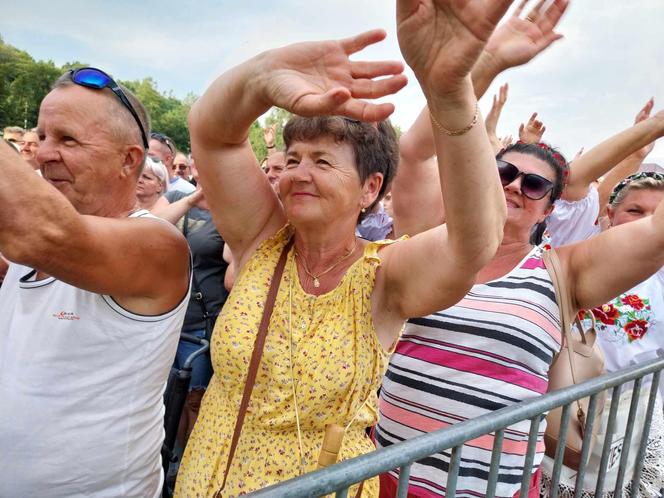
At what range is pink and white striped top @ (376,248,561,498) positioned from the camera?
183cm

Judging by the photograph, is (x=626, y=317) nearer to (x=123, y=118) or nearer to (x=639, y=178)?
(x=639, y=178)

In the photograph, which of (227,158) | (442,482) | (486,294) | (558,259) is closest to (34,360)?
(227,158)

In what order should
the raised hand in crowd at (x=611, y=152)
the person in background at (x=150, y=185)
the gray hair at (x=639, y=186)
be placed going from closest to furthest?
the raised hand in crowd at (x=611, y=152), the gray hair at (x=639, y=186), the person in background at (x=150, y=185)

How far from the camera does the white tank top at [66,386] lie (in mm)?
1454

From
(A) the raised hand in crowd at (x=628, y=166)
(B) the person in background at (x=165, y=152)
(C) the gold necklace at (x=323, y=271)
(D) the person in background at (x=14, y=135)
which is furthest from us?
(D) the person in background at (x=14, y=135)

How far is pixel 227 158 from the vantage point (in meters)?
1.65

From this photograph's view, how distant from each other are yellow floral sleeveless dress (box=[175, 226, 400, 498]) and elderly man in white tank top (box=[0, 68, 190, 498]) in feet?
0.71

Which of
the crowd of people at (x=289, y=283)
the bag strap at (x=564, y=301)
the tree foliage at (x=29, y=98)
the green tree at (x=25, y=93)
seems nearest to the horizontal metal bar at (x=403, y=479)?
the crowd of people at (x=289, y=283)

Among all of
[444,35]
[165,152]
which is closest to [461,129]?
[444,35]

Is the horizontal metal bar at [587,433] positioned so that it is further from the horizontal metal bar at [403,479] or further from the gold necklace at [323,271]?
the gold necklace at [323,271]

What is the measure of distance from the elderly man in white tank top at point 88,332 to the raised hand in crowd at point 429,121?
3.30ft

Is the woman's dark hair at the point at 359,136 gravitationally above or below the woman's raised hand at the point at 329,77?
below

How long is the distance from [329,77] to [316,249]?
59cm

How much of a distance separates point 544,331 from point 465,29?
1.26 metres
